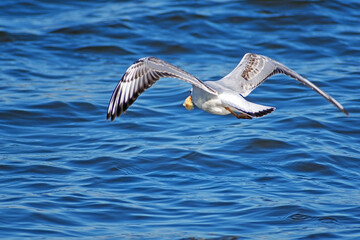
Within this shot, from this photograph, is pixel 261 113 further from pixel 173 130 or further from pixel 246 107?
pixel 173 130

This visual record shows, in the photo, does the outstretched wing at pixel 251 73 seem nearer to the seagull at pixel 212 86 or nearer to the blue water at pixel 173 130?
the seagull at pixel 212 86

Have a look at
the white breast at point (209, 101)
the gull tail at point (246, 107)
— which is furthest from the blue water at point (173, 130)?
the gull tail at point (246, 107)

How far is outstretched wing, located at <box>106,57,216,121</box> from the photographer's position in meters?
5.85

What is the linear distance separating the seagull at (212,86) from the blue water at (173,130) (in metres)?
1.02

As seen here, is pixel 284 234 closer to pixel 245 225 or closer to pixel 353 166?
pixel 245 225

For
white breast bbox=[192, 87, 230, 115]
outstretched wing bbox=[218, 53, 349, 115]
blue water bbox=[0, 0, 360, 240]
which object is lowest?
blue water bbox=[0, 0, 360, 240]

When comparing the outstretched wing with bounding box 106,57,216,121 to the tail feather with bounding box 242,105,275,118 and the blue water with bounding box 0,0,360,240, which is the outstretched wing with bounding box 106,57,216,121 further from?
the blue water with bounding box 0,0,360,240

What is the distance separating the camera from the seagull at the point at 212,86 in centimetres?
586

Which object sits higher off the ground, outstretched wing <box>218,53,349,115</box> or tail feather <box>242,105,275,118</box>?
outstretched wing <box>218,53,349,115</box>

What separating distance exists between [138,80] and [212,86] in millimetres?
808

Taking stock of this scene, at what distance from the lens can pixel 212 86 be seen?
6.43 m

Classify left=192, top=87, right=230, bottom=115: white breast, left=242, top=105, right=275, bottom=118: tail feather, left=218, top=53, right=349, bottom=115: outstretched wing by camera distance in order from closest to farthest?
left=242, top=105, right=275, bottom=118: tail feather, left=192, top=87, right=230, bottom=115: white breast, left=218, top=53, right=349, bottom=115: outstretched wing

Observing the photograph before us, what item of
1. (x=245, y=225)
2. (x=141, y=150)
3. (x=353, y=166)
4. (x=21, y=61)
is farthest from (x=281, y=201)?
(x=21, y=61)

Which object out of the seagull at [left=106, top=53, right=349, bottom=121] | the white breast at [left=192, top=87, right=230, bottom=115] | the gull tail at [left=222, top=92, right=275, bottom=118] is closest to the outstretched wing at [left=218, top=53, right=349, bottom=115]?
the seagull at [left=106, top=53, right=349, bottom=121]
